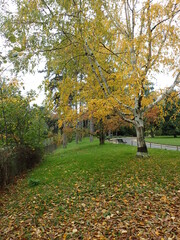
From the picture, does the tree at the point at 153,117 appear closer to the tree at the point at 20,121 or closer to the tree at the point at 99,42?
the tree at the point at 99,42

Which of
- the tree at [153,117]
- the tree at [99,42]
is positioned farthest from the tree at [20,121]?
the tree at [153,117]

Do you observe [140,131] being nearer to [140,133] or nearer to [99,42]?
[140,133]

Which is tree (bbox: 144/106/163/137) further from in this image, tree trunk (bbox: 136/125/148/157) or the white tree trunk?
tree trunk (bbox: 136/125/148/157)

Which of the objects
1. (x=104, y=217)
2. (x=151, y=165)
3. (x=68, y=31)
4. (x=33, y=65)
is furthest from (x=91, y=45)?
(x=104, y=217)

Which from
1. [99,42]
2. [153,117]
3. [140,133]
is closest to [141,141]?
[140,133]

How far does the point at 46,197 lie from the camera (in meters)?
5.07

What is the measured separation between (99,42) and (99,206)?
20.1 feet

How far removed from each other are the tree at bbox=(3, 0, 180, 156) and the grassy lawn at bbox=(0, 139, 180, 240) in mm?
2987

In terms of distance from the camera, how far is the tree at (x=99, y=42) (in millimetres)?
5539

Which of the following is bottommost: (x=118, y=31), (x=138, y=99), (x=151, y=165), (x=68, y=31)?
(x=151, y=165)

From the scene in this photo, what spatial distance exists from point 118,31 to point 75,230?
865cm

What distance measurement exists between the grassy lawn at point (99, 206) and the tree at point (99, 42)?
299 centimetres

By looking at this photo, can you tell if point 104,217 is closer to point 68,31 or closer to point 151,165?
point 151,165

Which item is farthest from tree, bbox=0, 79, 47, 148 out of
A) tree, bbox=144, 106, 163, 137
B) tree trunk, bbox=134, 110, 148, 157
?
tree, bbox=144, 106, 163, 137
